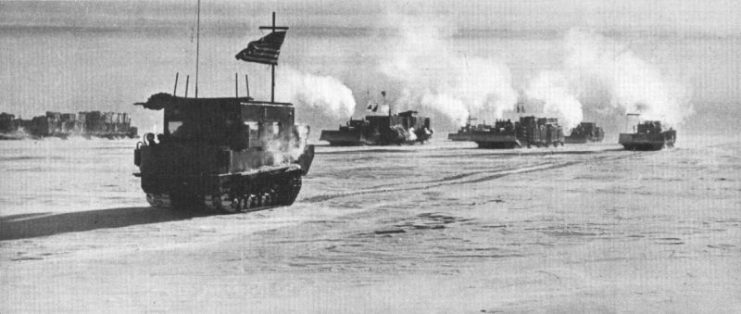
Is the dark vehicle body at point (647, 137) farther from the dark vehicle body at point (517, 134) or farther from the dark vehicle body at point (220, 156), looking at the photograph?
the dark vehicle body at point (220, 156)

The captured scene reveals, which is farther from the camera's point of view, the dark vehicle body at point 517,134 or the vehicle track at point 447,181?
the dark vehicle body at point 517,134

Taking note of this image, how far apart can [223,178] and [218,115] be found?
176 centimetres

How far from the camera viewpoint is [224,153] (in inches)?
608

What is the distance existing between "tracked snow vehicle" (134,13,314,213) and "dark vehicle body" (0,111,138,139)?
66.7 m

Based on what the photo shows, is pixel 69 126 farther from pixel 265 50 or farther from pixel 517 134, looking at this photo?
pixel 265 50

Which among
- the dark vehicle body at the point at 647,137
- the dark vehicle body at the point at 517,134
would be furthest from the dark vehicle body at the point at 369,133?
the dark vehicle body at the point at 647,137

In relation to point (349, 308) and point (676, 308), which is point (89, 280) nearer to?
point (349, 308)

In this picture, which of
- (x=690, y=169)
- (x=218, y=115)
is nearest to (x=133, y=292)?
(x=218, y=115)

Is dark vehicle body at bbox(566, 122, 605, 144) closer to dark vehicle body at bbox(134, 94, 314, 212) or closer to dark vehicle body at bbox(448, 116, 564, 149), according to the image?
dark vehicle body at bbox(448, 116, 564, 149)

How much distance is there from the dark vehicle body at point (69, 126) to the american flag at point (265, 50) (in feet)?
217

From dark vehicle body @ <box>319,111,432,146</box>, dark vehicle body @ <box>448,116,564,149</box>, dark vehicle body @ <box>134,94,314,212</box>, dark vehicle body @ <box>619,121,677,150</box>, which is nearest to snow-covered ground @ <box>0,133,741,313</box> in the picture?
dark vehicle body @ <box>134,94,314,212</box>

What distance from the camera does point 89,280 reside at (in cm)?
935

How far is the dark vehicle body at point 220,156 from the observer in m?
15.6

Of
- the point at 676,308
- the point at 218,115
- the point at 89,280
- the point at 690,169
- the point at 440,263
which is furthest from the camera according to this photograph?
the point at 690,169
